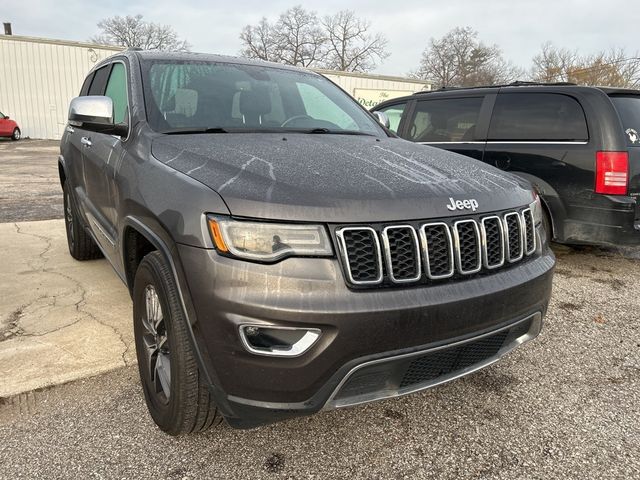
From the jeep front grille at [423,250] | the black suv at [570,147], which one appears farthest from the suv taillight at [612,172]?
the jeep front grille at [423,250]

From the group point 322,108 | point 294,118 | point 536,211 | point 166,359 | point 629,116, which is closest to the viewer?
point 166,359

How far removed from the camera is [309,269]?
1592mm

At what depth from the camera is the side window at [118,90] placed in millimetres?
2801

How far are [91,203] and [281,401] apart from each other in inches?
90.8

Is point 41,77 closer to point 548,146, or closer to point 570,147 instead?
point 548,146

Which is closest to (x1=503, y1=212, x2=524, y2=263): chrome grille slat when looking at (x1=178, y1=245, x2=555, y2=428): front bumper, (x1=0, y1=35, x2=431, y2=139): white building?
(x1=178, y1=245, x2=555, y2=428): front bumper

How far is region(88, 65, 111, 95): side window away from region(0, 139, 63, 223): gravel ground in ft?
10.4

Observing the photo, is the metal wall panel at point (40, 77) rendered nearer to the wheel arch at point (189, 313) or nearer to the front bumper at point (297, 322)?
the wheel arch at point (189, 313)

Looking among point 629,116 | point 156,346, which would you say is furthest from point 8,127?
point 629,116

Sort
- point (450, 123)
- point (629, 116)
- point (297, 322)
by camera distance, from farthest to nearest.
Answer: point (450, 123) → point (629, 116) → point (297, 322)

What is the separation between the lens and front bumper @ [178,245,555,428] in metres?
1.56

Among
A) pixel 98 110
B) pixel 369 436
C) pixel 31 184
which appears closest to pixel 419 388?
pixel 369 436

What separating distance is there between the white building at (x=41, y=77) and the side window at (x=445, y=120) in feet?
70.1

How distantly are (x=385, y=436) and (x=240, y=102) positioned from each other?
6.55 ft
